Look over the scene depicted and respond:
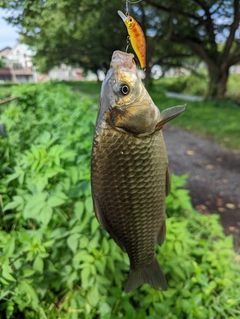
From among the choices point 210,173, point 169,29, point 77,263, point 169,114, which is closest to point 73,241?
point 77,263

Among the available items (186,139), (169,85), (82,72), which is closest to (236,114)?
(186,139)

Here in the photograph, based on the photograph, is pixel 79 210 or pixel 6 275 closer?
pixel 6 275

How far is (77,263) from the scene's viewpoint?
1.50m

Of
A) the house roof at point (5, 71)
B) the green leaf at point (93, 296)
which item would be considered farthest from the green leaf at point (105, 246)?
the house roof at point (5, 71)

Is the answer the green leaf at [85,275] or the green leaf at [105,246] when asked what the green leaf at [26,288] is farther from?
the green leaf at [105,246]

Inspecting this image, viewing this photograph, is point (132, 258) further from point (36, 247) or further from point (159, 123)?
point (36, 247)

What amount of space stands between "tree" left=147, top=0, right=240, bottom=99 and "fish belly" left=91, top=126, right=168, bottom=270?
9110 mm

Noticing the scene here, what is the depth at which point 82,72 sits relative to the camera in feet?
81.4

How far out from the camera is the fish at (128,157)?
750 millimetres

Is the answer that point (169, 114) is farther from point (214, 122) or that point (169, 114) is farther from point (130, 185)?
point (214, 122)

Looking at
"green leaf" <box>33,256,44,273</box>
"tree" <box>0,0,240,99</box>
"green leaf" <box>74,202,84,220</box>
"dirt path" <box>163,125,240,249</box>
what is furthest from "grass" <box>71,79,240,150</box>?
"green leaf" <box>33,256,44,273</box>

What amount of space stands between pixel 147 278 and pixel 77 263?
591 mm

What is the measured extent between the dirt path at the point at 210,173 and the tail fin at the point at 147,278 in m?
1.98

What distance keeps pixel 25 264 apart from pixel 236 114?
8.57m
